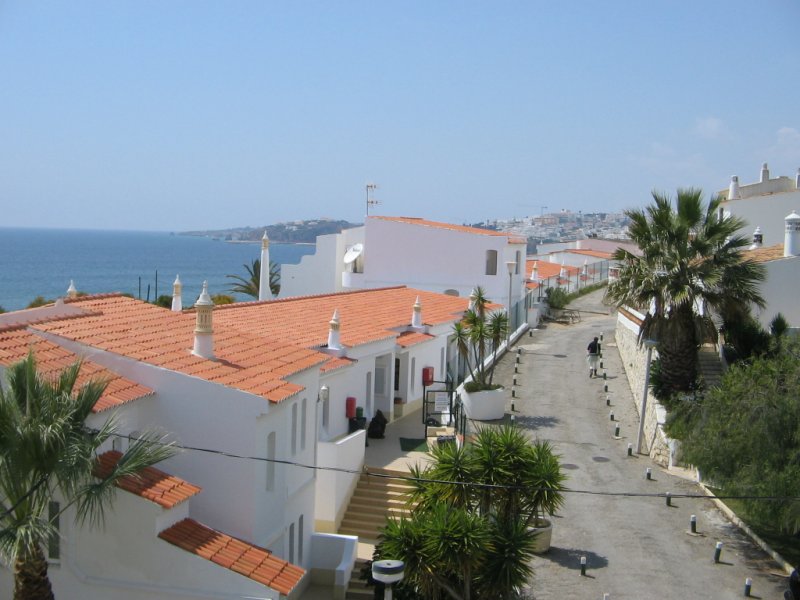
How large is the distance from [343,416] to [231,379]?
9.47 meters

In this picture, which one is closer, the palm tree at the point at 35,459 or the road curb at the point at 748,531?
the palm tree at the point at 35,459

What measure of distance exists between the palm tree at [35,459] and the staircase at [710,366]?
2151cm

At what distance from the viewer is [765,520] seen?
19.8 m

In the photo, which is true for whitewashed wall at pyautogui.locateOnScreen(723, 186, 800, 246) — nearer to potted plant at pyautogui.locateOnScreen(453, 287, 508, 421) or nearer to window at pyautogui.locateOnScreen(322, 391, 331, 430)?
potted plant at pyautogui.locateOnScreen(453, 287, 508, 421)

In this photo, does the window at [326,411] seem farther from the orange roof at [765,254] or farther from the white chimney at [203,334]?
the orange roof at [765,254]

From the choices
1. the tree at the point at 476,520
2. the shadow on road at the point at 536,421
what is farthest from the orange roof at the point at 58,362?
the shadow on road at the point at 536,421

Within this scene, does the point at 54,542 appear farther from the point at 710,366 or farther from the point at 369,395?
the point at 710,366

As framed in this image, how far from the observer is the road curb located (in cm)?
2052

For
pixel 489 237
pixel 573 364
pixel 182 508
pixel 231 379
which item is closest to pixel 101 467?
pixel 182 508

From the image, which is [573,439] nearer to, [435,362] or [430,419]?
[430,419]

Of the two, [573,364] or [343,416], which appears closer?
[343,416]

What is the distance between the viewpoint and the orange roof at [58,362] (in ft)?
49.9

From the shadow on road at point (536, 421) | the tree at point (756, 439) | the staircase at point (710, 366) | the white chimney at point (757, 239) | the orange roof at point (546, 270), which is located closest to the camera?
the tree at point (756, 439)

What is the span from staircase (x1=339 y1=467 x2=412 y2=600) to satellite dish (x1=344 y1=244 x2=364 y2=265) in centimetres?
2789
